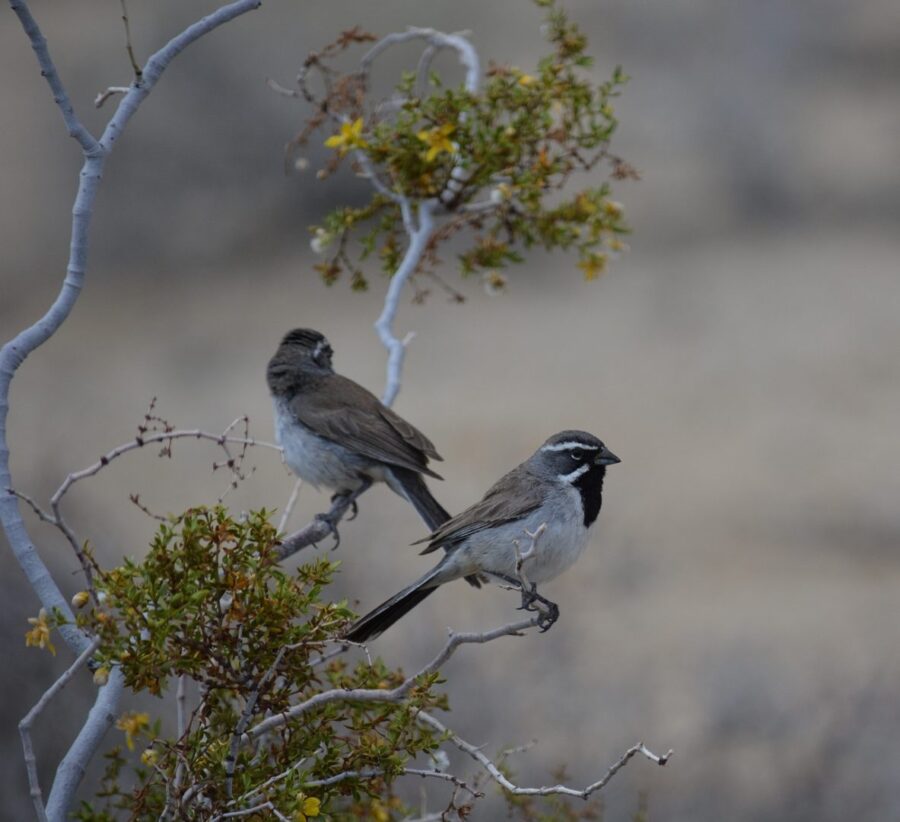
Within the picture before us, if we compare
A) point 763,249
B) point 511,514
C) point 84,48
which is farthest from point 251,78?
point 511,514

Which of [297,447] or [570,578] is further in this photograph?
[570,578]

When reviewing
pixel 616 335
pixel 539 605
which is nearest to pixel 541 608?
pixel 539 605

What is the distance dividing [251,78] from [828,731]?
11.9m

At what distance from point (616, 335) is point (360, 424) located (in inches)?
399

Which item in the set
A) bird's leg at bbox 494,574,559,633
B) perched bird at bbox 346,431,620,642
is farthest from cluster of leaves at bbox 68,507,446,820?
perched bird at bbox 346,431,620,642

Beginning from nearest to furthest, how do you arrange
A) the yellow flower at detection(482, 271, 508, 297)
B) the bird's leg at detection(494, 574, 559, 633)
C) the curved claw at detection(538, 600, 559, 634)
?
the bird's leg at detection(494, 574, 559, 633)
the curved claw at detection(538, 600, 559, 634)
the yellow flower at detection(482, 271, 508, 297)

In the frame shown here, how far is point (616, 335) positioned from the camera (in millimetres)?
16781

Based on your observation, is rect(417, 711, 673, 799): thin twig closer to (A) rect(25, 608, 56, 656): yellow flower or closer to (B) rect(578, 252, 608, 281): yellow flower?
(A) rect(25, 608, 56, 656): yellow flower

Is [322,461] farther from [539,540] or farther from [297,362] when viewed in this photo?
[539,540]

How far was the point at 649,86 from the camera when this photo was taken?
18750 mm

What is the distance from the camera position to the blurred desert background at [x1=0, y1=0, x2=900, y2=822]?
10.7 meters

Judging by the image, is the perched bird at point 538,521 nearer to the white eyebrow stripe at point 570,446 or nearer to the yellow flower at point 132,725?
the white eyebrow stripe at point 570,446

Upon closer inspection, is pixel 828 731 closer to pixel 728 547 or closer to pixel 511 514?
pixel 511 514

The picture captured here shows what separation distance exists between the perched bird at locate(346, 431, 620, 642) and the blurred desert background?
3.29 m
